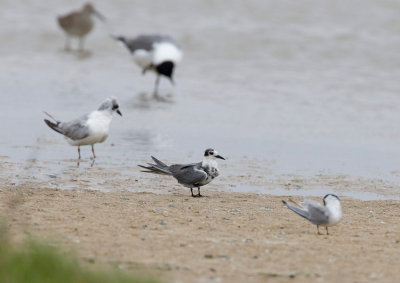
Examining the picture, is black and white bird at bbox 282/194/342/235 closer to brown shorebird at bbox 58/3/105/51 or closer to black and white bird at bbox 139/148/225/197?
black and white bird at bbox 139/148/225/197

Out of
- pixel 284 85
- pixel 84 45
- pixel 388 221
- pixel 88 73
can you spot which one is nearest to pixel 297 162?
pixel 388 221

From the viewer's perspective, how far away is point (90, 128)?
10227 mm

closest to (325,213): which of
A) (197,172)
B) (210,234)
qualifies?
(210,234)

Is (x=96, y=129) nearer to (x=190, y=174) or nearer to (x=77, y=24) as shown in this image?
(x=190, y=174)

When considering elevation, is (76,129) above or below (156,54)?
below

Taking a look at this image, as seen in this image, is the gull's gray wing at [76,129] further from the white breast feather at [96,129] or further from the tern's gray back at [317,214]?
the tern's gray back at [317,214]

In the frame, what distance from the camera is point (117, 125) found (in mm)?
12742

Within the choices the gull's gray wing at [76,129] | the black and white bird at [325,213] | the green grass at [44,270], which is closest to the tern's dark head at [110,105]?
the gull's gray wing at [76,129]

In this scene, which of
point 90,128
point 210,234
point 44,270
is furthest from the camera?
point 90,128

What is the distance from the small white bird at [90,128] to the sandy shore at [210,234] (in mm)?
1879

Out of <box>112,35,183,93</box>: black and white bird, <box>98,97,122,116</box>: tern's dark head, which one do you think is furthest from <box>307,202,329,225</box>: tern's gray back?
<box>112,35,183,93</box>: black and white bird

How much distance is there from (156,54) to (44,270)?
42.5ft

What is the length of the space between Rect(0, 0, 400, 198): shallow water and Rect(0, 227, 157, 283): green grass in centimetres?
211

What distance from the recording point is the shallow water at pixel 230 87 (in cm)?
1088
